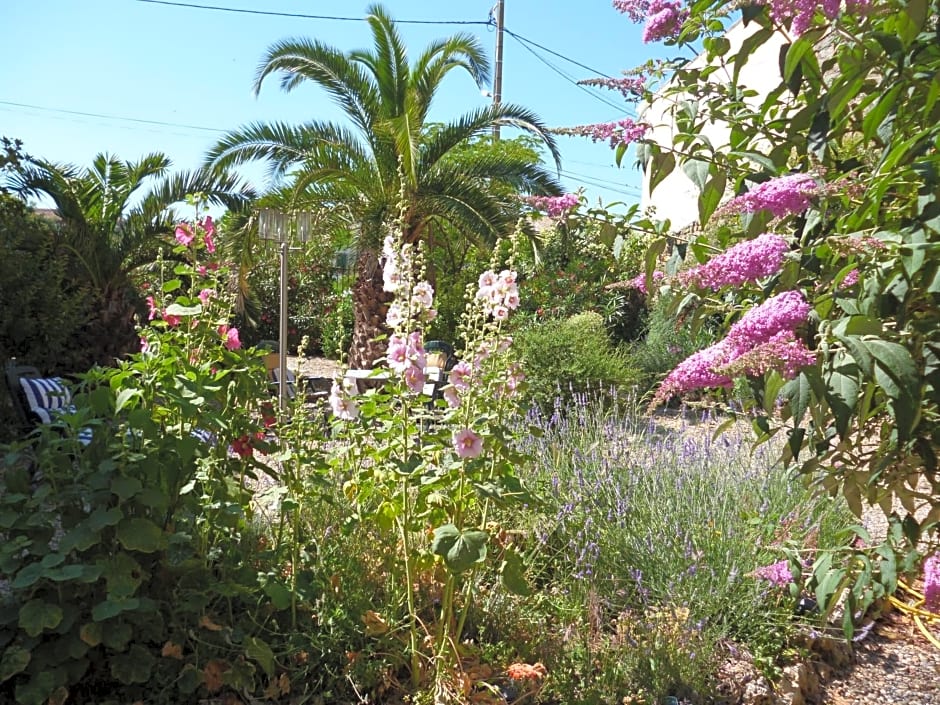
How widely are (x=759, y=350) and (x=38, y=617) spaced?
1.97 metres

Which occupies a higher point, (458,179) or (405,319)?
(458,179)

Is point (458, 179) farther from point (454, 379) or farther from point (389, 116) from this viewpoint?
point (454, 379)

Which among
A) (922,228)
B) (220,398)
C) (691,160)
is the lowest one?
(220,398)

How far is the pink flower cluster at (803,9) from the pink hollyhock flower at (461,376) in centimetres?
123

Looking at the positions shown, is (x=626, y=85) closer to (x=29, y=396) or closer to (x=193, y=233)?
(x=193, y=233)

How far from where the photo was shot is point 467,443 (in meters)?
2.17

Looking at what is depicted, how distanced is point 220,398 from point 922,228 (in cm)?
201

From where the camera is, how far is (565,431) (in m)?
4.03

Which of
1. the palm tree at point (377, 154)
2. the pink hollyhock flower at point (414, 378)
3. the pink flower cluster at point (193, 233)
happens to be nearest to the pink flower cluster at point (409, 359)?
the pink hollyhock flower at point (414, 378)

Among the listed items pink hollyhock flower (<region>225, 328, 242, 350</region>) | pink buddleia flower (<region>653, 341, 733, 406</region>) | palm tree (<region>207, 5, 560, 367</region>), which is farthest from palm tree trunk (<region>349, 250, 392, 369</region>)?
pink buddleia flower (<region>653, 341, 733, 406</region>)

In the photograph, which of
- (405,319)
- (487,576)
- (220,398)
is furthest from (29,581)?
(487,576)

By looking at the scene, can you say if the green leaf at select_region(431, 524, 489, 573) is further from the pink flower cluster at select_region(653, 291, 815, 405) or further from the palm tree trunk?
the palm tree trunk

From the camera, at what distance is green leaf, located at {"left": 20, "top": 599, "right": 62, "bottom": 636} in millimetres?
2096

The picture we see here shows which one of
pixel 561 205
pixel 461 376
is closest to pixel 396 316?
pixel 461 376
